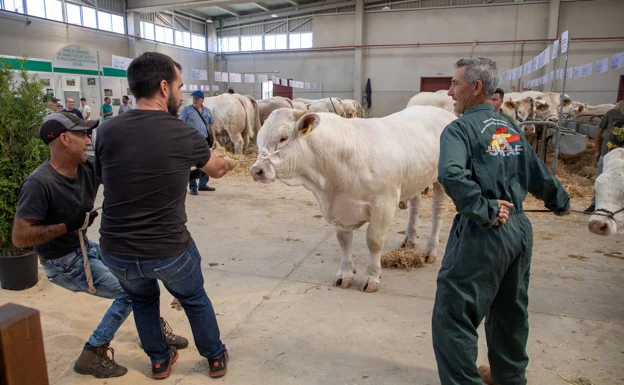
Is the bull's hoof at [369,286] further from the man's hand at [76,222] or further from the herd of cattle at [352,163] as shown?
the man's hand at [76,222]

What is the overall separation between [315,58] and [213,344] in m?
24.8

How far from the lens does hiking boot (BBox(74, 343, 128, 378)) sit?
8.64 ft

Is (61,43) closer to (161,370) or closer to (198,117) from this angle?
(198,117)

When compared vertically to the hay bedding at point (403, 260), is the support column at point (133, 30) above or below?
above

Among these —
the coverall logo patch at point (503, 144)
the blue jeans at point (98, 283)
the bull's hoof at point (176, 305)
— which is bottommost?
the bull's hoof at point (176, 305)

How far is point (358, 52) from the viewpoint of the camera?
24234 mm

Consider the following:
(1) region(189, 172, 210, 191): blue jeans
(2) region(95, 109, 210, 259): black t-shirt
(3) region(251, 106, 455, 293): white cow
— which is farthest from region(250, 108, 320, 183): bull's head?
(1) region(189, 172, 210, 191): blue jeans

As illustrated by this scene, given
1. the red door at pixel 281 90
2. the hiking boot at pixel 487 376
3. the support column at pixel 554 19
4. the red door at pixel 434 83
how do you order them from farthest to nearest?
the red door at pixel 434 83
the red door at pixel 281 90
the support column at pixel 554 19
the hiking boot at pixel 487 376

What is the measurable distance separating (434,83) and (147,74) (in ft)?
75.6

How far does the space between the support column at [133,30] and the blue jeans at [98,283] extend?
22.1 m

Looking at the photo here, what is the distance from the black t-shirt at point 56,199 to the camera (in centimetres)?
242

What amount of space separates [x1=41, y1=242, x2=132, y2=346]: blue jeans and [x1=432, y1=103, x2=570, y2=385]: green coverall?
186cm

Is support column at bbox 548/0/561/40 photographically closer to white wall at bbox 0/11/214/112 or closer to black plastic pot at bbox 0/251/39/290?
white wall at bbox 0/11/214/112

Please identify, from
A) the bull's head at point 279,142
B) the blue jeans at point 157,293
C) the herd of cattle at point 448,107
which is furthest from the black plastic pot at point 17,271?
the herd of cattle at point 448,107
